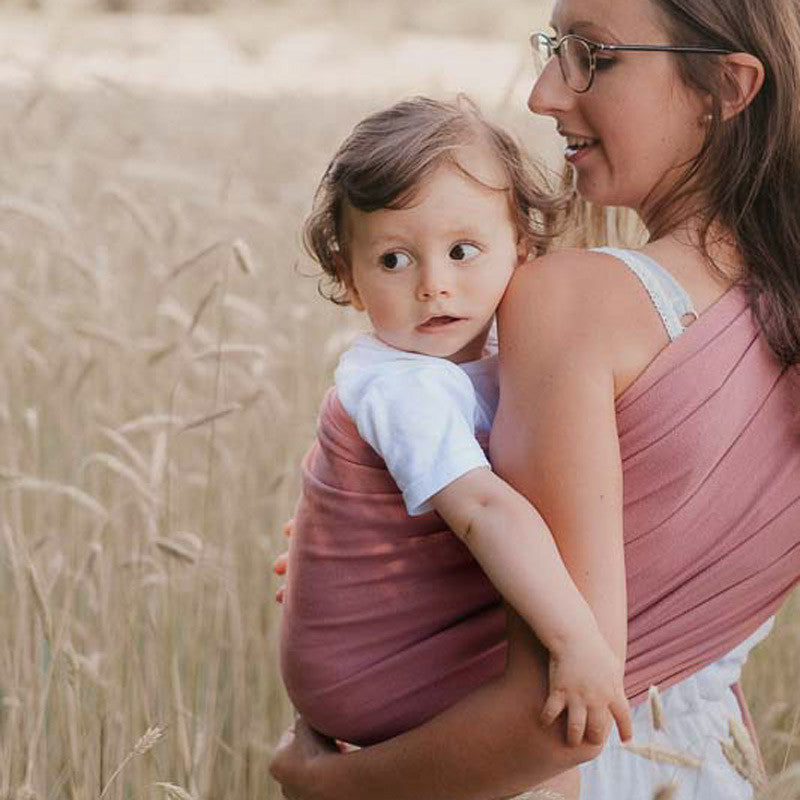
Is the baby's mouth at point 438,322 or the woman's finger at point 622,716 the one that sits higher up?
the baby's mouth at point 438,322

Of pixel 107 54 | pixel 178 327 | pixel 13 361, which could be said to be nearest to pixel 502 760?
pixel 13 361

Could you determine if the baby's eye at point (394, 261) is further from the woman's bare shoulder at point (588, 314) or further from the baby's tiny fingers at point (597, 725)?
the baby's tiny fingers at point (597, 725)

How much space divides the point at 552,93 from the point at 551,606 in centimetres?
64

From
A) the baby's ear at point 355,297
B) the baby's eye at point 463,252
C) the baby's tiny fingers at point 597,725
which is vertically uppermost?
the baby's eye at point 463,252

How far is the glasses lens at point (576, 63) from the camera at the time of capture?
73.6 inches

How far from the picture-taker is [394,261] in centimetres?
182

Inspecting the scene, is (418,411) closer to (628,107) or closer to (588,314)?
(588,314)

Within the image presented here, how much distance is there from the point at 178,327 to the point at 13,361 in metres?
0.50

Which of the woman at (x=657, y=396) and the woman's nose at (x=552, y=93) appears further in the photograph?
the woman's nose at (x=552, y=93)

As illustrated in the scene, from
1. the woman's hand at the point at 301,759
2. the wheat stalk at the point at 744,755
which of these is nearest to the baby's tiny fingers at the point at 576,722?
the wheat stalk at the point at 744,755

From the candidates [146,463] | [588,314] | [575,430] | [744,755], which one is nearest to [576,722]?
[744,755]

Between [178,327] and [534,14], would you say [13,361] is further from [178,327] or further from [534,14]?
[534,14]

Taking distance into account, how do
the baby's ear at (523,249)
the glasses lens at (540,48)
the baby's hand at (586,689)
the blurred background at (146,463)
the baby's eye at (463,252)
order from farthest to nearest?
the blurred background at (146,463) < the glasses lens at (540,48) < the baby's ear at (523,249) < the baby's eye at (463,252) < the baby's hand at (586,689)

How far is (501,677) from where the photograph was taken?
5.49ft
